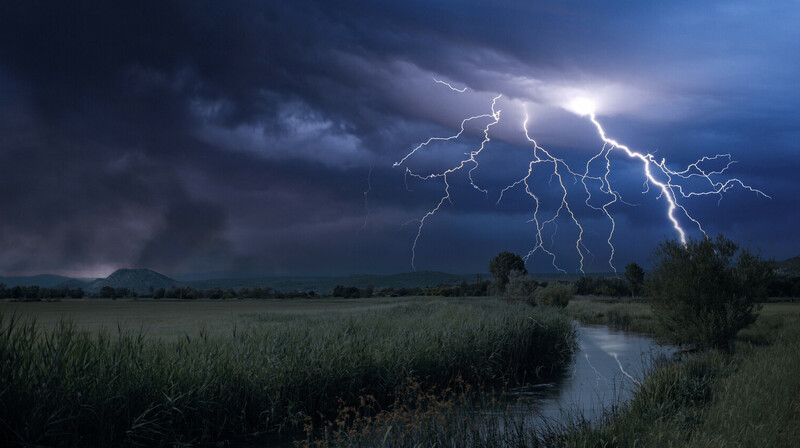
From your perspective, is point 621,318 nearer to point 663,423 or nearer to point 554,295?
point 554,295

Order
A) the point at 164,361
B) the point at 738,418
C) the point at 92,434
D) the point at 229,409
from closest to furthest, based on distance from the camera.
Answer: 1. the point at 738,418
2. the point at 92,434
3. the point at 164,361
4. the point at 229,409

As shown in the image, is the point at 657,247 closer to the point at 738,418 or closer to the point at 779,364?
the point at 779,364

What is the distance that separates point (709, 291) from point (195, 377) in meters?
21.9

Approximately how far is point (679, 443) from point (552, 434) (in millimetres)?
2365

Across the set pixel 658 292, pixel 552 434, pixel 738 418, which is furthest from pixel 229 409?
pixel 658 292

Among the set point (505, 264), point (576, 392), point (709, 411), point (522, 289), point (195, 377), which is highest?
point (505, 264)

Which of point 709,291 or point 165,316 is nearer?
point 709,291

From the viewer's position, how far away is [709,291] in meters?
24.1

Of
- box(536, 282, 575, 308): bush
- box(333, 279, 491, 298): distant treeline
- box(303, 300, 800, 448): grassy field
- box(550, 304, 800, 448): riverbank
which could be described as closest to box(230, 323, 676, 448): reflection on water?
box(303, 300, 800, 448): grassy field

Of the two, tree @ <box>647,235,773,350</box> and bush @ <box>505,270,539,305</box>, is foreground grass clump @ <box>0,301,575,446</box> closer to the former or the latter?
tree @ <box>647,235,773,350</box>

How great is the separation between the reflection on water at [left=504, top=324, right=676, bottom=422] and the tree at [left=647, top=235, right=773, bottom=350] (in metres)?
1.99

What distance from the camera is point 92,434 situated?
35.6ft

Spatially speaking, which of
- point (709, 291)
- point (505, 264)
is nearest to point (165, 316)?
point (709, 291)

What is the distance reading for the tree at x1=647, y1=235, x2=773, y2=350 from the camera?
23.5m
